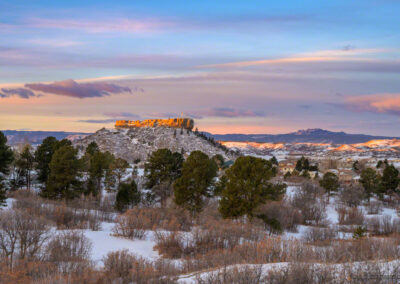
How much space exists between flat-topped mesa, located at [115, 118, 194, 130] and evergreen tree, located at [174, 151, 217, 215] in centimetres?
13948

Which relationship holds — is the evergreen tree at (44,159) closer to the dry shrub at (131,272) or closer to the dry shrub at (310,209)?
the dry shrub at (310,209)

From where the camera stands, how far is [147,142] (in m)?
143

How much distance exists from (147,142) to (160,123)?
45.8 meters

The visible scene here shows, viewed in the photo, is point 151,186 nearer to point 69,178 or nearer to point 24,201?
point 69,178

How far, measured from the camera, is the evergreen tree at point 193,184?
34156 millimetres

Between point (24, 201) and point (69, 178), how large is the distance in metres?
7.71

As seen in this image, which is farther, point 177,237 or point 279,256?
point 177,237

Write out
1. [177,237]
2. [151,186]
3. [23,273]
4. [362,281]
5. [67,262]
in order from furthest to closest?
[151,186]
[177,237]
[67,262]
[23,273]
[362,281]

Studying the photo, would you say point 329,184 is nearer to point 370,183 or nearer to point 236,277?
point 370,183

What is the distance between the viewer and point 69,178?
124ft

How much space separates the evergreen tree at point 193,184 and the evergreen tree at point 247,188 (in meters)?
4.91

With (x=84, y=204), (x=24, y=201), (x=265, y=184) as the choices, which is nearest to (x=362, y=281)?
(x=265, y=184)

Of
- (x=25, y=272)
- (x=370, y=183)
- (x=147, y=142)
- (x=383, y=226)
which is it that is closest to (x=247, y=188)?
(x=25, y=272)

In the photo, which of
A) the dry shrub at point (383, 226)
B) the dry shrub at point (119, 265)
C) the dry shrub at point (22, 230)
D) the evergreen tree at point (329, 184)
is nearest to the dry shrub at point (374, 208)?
the evergreen tree at point (329, 184)
